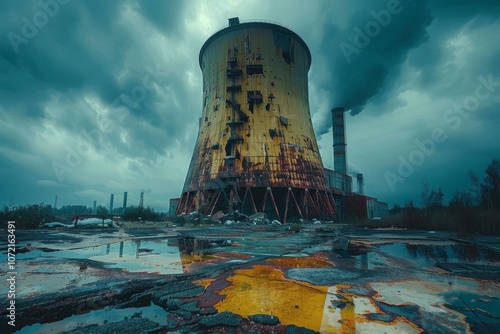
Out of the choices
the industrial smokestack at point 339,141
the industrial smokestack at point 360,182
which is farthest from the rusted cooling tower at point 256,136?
the industrial smokestack at point 360,182

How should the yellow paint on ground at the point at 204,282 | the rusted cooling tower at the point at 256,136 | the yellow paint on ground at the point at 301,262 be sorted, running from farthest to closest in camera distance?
the rusted cooling tower at the point at 256,136 → the yellow paint on ground at the point at 301,262 → the yellow paint on ground at the point at 204,282

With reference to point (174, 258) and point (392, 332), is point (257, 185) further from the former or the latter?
point (392, 332)

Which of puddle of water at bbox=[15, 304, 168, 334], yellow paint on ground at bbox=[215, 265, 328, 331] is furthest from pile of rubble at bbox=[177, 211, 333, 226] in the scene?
puddle of water at bbox=[15, 304, 168, 334]

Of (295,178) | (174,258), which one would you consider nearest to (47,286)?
(174,258)

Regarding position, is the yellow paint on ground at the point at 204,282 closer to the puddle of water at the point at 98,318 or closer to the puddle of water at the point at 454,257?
the puddle of water at the point at 98,318

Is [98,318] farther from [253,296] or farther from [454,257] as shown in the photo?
[454,257]

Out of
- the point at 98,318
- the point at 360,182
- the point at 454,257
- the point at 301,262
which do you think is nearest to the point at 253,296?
the point at 98,318

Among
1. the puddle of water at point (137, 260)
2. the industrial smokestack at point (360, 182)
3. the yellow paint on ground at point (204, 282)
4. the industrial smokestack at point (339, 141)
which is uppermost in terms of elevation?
the industrial smokestack at point (339, 141)

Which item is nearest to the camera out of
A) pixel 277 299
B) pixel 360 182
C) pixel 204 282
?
pixel 277 299
